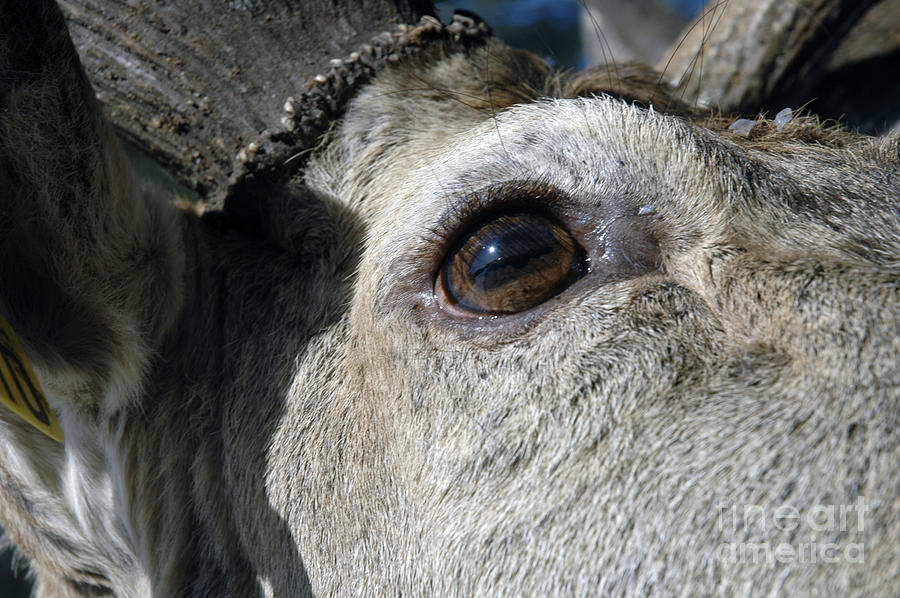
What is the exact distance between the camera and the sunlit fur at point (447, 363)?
74.2 inches

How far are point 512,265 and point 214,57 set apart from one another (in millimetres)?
1352

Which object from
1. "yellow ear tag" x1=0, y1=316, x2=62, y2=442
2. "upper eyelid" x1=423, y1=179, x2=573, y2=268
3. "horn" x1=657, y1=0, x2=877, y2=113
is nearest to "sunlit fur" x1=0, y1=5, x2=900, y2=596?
"upper eyelid" x1=423, y1=179, x2=573, y2=268

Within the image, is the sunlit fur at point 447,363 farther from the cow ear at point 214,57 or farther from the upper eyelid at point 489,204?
the cow ear at point 214,57

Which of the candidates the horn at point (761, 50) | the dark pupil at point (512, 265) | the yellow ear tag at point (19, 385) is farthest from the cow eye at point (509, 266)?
the horn at point (761, 50)

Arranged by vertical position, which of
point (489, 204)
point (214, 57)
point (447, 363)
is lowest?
point (447, 363)

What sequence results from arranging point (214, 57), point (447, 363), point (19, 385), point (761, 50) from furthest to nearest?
point (761, 50) < point (214, 57) < point (447, 363) < point (19, 385)

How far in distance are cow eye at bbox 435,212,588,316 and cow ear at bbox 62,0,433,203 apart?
0.92m

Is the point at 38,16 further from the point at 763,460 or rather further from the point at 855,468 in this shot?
the point at 855,468

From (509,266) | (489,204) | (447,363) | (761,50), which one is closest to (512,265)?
(509,266)

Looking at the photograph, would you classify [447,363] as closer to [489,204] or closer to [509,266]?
[509,266]

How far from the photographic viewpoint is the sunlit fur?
1.88 meters

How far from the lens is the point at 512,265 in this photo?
2230 millimetres

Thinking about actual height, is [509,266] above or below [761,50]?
above

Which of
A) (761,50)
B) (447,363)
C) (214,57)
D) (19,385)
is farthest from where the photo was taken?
(761,50)
